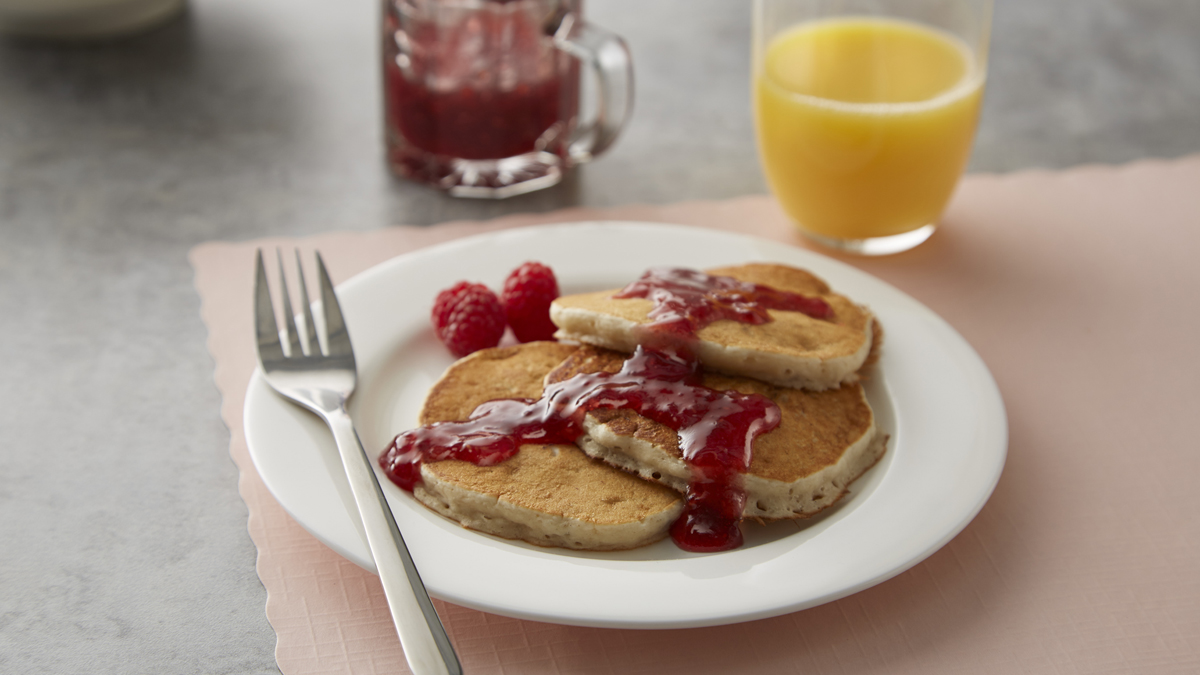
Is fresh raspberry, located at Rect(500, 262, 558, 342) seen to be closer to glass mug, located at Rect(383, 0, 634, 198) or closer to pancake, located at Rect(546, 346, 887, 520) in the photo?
pancake, located at Rect(546, 346, 887, 520)

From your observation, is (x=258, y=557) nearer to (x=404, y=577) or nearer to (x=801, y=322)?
(x=404, y=577)

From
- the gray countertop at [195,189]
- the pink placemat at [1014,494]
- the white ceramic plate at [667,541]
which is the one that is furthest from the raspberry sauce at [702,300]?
the gray countertop at [195,189]

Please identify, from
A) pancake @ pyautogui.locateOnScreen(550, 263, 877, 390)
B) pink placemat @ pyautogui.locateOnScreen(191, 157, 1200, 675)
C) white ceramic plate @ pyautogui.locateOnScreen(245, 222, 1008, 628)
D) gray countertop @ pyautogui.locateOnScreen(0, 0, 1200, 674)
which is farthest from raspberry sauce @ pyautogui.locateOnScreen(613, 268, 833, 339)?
gray countertop @ pyautogui.locateOnScreen(0, 0, 1200, 674)

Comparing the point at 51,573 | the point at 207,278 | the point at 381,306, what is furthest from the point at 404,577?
the point at 207,278

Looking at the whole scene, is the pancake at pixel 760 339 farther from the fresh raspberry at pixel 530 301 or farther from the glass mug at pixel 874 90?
the glass mug at pixel 874 90

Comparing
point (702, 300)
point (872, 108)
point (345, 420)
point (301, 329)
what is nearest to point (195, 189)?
point (301, 329)
